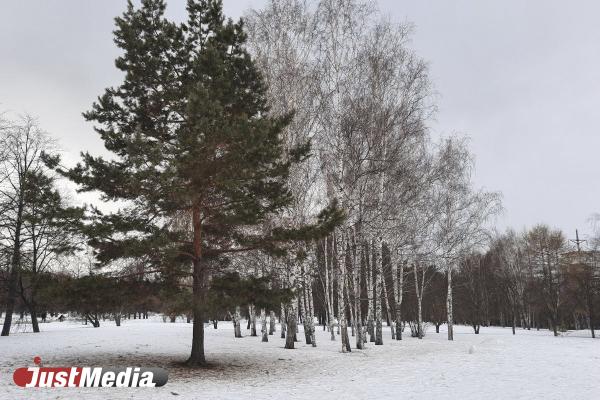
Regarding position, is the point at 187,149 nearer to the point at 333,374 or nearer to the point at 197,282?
the point at 197,282

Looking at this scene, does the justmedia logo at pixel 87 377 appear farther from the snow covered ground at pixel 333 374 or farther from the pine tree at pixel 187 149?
the pine tree at pixel 187 149

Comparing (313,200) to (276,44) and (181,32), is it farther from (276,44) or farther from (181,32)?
(181,32)

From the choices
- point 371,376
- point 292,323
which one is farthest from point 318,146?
point 371,376

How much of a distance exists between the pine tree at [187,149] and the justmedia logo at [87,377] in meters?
1.89

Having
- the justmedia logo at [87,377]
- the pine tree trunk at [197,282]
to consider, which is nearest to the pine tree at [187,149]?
the pine tree trunk at [197,282]

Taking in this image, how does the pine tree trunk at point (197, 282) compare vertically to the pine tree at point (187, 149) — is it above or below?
below

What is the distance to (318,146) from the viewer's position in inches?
774

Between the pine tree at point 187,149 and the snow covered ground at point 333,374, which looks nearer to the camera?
the snow covered ground at point 333,374

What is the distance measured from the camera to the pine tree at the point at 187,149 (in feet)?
34.8

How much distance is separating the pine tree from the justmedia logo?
6.19ft

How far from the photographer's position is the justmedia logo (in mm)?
A: 9727

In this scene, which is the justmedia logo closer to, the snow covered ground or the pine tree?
the snow covered ground

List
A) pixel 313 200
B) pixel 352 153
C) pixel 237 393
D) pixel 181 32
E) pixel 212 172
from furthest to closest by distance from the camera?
pixel 313 200
pixel 352 153
pixel 181 32
pixel 212 172
pixel 237 393

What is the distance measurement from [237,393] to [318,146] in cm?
1258
